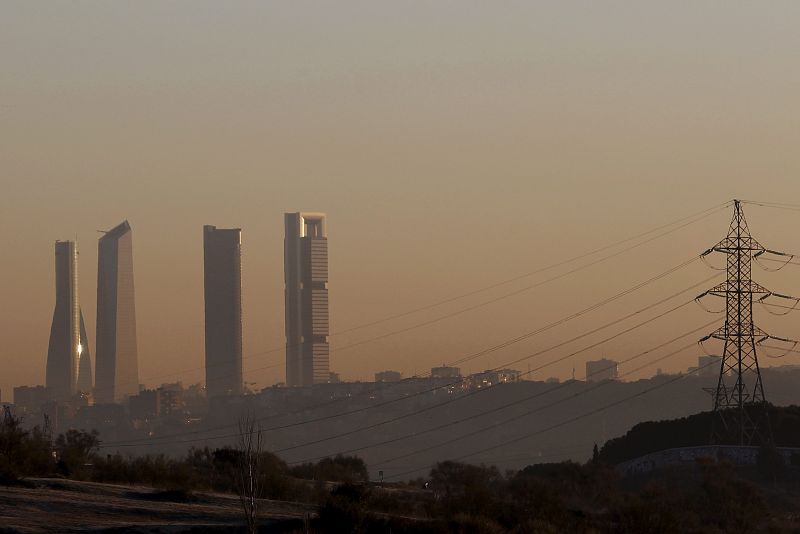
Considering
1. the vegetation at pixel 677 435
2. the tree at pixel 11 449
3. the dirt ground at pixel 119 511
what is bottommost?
the dirt ground at pixel 119 511

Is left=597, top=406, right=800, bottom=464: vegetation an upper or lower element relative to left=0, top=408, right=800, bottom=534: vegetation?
upper

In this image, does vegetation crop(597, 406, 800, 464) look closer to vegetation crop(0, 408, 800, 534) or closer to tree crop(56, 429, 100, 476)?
vegetation crop(0, 408, 800, 534)

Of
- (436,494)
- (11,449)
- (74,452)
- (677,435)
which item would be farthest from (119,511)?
(677,435)

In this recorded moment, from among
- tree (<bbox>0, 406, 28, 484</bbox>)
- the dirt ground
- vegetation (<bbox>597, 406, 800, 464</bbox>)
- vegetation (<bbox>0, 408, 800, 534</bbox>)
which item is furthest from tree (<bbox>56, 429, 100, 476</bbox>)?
vegetation (<bbox>597, 406, 800, 464</bbox>)

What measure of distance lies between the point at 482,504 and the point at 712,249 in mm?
57329

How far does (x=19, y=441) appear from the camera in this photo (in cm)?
5847

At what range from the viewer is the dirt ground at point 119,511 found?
155 ft

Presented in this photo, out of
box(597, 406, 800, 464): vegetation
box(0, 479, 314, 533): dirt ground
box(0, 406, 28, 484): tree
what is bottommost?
box(0, 479, 314, 533): dirt ground

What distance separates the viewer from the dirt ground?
47219mm

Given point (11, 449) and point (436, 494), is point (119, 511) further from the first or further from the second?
point (436, 494)

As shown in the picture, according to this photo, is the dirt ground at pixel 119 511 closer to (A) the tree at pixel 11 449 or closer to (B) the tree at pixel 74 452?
(A) the tree at pixel 11 449

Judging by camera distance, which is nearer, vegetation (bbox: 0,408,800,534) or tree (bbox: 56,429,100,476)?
vegetation (bbox: 0,408,800,534)

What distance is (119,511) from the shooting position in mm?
51000

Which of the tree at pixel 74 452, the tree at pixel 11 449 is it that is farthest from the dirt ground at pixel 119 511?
the tree at pixel 74 452
